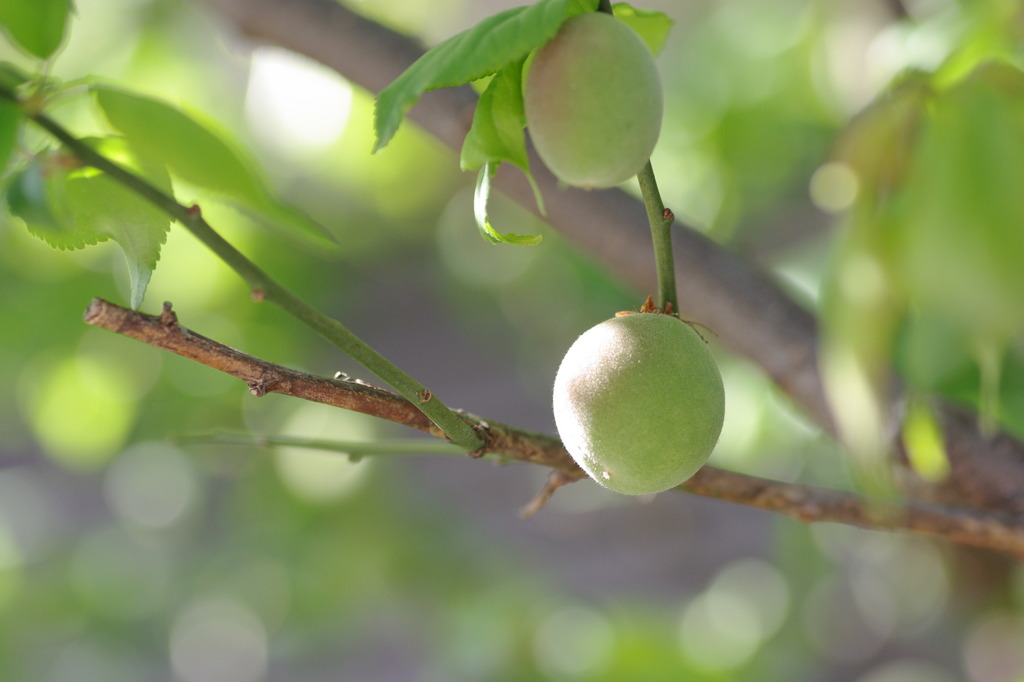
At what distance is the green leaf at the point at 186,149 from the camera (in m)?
0.14

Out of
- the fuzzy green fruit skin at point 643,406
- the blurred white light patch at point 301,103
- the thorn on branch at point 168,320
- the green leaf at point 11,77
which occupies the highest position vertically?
the blurred white light patch at point 301,103

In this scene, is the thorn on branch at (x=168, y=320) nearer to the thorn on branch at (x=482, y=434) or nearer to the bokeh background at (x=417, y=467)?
the thorn on branch at (x=482, y=434)

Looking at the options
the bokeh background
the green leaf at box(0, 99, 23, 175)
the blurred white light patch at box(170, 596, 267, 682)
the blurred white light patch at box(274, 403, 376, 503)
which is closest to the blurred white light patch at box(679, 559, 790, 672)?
the bokeh background

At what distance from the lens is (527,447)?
0.52 ft

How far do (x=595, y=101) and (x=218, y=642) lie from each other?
71cm

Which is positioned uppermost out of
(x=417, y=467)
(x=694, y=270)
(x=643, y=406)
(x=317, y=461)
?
(x=417, y=467)

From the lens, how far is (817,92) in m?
0.49

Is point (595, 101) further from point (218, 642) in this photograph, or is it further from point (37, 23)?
point (218, 642)

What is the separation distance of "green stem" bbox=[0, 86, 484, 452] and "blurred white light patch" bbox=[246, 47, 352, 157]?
45 centimetres

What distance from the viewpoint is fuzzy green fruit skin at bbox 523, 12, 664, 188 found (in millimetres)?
118

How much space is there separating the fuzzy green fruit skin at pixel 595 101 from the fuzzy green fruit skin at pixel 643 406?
2cm

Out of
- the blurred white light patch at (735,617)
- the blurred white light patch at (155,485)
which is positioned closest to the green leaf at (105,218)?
the blurred white light patch at (735,617)

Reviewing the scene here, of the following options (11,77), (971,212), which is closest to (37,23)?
(11,77)

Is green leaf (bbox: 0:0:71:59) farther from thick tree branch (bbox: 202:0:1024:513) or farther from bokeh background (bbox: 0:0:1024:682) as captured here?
bokeh background (bbox: 0:0:1024:682)
